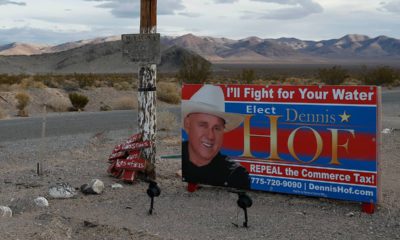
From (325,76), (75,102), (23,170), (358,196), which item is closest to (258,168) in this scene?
(358,196)

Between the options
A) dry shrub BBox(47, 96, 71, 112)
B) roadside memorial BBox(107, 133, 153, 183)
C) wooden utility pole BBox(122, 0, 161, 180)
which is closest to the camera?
wooden utility pole BBox(122, 0, 161, 180)

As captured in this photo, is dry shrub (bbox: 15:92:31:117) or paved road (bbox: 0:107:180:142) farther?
dry shrub (bbox: 15:92:31:117)

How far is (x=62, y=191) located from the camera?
27.6 feet

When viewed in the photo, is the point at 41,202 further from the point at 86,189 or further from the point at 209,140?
the point at 209,140

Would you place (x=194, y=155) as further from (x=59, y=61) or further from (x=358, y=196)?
(x=59, y=61)

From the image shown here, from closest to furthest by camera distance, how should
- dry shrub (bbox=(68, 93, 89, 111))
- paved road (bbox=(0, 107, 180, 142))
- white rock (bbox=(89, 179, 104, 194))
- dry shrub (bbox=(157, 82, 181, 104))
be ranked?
1. white rock (bbox=(89, 179, 104, 194))
2. paved road (bbox=(0, 107, 180, 142))
3. dry shrub (bbox=(68, 93, 89, 111))
4. dry shrub (bbox=(157, 82, 181, 104))

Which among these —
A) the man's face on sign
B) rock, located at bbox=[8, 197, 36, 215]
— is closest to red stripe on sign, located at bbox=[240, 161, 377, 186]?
the man's face on sign

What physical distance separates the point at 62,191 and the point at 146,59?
2.39m

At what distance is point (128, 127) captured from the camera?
65.3 feet

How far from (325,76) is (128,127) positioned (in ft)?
111

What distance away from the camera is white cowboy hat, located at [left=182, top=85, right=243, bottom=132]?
27.6 ft

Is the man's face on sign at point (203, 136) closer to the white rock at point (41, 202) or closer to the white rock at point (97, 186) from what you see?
the white rock at point (97, 186)

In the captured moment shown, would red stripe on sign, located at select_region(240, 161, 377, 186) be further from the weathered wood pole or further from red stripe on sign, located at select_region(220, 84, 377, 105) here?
the weathered wood pole

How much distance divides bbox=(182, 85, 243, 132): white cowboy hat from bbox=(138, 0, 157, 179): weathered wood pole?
2.75 feet
